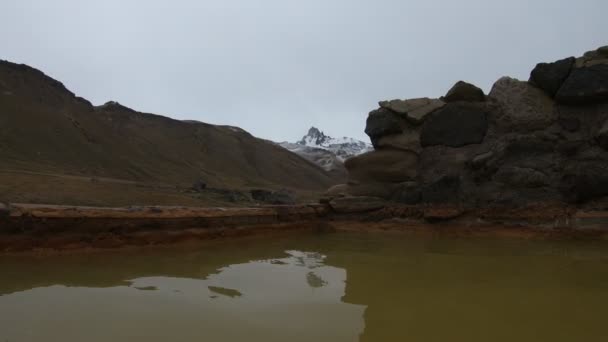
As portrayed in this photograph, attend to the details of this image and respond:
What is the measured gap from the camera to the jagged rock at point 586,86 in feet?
12.3

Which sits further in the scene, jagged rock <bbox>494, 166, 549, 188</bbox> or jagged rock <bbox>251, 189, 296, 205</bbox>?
jagged rock <bbox>251, 189, 296, 205</bbox>

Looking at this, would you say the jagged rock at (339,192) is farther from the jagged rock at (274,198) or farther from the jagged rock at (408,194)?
the jagged rock at (274,198)

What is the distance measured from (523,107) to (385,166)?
1.48m

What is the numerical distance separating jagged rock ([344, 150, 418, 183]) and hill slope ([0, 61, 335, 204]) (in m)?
13.8

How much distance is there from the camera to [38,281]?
1.77 meters

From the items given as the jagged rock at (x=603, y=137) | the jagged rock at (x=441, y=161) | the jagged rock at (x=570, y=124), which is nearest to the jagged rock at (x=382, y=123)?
the jagged rock at (x=441, y=161)

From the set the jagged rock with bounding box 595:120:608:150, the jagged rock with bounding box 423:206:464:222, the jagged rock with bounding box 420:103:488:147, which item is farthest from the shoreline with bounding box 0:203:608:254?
the jagged rock with bounding box 420:103:488:147

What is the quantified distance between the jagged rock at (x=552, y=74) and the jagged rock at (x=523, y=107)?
0.07 m

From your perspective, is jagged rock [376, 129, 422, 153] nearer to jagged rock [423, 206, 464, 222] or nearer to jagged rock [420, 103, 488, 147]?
jagged rock [420, 103, 488, 147]

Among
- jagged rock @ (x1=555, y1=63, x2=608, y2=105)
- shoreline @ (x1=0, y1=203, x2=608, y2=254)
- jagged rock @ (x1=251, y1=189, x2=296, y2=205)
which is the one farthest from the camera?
jagged rock @ (x1=251, y1=189, x2=296, y2=205)

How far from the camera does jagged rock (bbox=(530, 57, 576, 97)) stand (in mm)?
4016

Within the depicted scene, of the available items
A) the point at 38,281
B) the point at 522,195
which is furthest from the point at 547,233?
the point at 38,281

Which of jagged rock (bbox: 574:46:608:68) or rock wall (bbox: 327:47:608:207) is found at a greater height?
jagged rock (bbox: 574:46:608:68)

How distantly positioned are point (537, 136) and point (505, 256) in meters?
1.85
